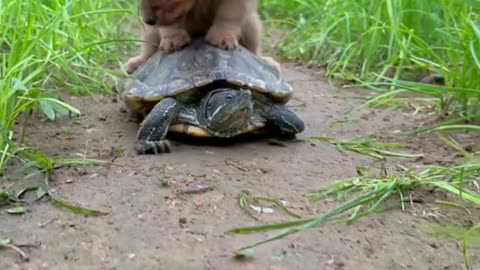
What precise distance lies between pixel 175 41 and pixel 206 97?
0.36 m

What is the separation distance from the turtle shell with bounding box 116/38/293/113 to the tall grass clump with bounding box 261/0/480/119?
0.46 meters

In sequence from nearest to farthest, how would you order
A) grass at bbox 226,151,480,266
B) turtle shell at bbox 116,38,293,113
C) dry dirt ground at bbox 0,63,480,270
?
dry dirt ground at bbox 0,63,480,270
grass at bbox 226,151,480,266
turtle shell at bbox 116,38,293,113

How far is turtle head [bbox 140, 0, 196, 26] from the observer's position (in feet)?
11.1

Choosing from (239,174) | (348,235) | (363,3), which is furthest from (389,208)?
(363,3)

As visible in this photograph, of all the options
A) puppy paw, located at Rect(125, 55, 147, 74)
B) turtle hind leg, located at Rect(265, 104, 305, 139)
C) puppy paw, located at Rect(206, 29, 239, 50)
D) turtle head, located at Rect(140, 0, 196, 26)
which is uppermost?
turtle head, located at Rect(140, 0, 196, 26)

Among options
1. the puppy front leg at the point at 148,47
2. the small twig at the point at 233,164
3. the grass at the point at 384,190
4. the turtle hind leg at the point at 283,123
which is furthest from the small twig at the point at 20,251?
the puppy front leg at the point at 148,47

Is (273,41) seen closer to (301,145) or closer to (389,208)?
(301,145)

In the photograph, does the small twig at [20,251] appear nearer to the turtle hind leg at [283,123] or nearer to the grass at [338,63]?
the grass at [338,63]

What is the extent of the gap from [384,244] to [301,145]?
3.39ft

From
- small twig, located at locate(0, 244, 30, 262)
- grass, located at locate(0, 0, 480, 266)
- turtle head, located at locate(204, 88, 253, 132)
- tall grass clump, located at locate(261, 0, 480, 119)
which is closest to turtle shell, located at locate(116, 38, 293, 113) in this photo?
turtle head, located at locate(204, 88, 253, 132)

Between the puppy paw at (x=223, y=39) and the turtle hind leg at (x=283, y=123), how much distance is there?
0.32 m

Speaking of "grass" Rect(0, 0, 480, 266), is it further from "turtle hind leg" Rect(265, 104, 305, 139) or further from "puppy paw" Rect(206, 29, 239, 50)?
"puppy paw" Rect(206, 29, 239, 50)

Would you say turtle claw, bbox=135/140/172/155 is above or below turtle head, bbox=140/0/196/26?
below

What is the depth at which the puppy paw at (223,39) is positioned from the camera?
11.1ft
